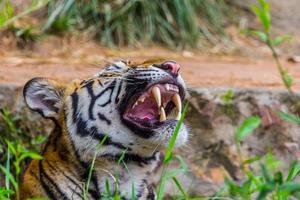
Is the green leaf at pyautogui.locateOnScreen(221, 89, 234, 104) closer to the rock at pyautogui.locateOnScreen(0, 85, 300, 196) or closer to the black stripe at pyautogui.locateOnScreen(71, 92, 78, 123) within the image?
the rock at pyautogui.locateOnScreen(0, 85, 300, 196)

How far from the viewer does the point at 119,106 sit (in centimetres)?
389

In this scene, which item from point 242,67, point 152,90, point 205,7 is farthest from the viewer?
point 205,7

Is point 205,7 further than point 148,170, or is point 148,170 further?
point 205,7

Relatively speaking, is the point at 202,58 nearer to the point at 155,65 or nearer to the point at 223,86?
the point at 223,86

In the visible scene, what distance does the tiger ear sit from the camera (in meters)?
4.08

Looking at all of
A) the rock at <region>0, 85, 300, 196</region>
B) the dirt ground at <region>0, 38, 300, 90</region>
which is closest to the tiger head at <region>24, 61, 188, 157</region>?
the dirt ground at <region>0, 38, 300, 90</region>

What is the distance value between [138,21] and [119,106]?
561 centimetres

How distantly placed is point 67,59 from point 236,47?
2.62 metres

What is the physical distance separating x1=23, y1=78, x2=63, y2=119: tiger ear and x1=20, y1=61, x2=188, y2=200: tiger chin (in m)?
0.01

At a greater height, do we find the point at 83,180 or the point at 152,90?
the point at 152,90

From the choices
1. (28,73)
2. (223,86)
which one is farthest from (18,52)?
(223,86)

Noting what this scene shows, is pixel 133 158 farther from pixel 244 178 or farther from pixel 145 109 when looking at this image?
pixel 244 178

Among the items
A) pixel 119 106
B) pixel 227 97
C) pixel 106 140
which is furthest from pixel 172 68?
pixel 227 97

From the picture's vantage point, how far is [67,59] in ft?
25.0
